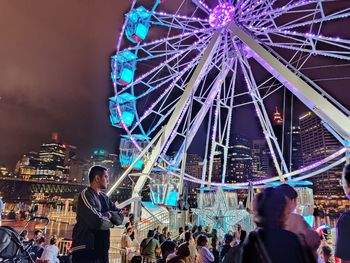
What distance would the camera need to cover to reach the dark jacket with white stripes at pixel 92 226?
2.62 m

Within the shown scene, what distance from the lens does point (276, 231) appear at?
1.80 meters

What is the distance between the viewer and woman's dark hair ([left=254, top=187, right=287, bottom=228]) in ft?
6.23

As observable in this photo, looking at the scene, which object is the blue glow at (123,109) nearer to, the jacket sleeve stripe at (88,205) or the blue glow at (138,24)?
the blue glow at (138,24)

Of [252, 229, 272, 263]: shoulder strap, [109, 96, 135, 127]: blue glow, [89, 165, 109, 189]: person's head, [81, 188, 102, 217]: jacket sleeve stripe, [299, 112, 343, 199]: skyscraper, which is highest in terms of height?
[299, 112, 343, 199]: skyscraper

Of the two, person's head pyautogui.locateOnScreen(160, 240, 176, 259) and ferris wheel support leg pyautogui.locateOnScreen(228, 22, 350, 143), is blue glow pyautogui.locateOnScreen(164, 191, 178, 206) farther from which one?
person's head pyautogui.locateOnScreen(160, 240, 176, 259)

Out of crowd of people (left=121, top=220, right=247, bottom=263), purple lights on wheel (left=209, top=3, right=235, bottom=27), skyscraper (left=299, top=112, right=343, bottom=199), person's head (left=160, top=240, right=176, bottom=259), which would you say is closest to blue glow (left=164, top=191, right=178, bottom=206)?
crowd of people (left=121, top=220, right=247, bottom=263)

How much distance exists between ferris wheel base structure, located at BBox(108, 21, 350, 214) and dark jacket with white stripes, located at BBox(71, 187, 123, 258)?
8.34 metres

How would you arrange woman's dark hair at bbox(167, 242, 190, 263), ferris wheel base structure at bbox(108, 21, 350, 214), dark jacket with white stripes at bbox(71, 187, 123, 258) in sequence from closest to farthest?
1. dark jacket with white stripes at bbox(71, 187, 123, 258)
2. woman's dark hair at bbox(167, 242, 190, 263)
3. ferris wheel base structure at bbox(108, 21, 350, 214)

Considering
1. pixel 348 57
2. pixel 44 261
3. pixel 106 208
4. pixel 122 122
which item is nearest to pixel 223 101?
pixel 122 122

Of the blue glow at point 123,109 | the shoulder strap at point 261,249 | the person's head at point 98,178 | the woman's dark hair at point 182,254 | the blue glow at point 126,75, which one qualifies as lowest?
the woman's dark hair at point 182,254

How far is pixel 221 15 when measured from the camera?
14.3m

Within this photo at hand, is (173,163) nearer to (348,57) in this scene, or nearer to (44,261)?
(348,57)

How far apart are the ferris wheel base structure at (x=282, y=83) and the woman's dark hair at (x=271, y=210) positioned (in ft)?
26.6

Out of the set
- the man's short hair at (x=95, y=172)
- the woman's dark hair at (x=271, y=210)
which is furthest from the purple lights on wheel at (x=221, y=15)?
the woman's dark hair at (x=271, y=210)
